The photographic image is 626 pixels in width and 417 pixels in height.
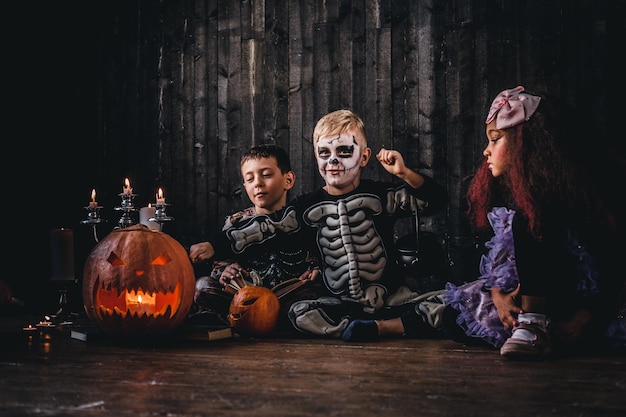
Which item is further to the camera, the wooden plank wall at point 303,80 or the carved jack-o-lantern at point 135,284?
the wooden plank wall at point 303,80

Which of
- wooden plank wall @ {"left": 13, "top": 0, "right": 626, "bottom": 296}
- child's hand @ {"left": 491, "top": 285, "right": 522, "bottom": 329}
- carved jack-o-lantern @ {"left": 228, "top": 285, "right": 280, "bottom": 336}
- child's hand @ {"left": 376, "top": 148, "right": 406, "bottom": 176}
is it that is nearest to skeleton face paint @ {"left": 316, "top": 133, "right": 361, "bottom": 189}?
child's hand @ {"left": 376, "top": 148, "right": 406, "bottom": 176}

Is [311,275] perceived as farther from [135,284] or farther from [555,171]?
[555,171]

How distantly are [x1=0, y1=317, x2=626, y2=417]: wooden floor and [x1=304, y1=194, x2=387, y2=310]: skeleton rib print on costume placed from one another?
0.39 metres

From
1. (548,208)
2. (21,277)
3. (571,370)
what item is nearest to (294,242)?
(548,208)

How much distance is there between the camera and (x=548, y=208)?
256cm

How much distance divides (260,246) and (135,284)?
765 mm

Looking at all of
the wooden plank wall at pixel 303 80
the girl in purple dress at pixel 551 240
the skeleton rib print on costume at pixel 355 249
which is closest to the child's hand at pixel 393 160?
the skeleton rib print on costume at pixel 355 249

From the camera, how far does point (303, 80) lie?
4863mm

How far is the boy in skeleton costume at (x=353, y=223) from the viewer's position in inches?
127

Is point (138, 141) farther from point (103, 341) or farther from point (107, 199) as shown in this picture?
point (103, 341)

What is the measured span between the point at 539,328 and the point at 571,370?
24 cm

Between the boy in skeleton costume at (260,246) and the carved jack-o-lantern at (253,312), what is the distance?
0.24 meters

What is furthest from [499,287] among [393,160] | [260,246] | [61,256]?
[61,256]

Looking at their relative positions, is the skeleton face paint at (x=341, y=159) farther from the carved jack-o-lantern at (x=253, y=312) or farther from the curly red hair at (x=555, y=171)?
the curly red hair at (x=555, y=171)
